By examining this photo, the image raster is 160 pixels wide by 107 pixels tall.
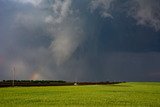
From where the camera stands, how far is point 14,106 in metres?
34.6

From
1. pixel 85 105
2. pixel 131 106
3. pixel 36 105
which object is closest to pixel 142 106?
pixel 131 106

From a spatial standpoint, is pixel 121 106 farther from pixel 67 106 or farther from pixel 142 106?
pixel 67 106

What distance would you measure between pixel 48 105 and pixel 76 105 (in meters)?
2.82

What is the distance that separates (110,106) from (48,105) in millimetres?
6175

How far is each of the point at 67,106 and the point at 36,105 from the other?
328 centimetres

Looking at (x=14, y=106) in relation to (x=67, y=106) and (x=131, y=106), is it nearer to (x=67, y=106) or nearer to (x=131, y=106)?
(x=67, y=106)

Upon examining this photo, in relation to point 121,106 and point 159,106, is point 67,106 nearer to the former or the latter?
point 121,106

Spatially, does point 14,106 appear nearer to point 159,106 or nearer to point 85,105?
point 85,105

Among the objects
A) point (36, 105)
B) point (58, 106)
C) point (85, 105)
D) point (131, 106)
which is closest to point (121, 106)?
point (131, 106)

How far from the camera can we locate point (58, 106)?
34812 millimetres

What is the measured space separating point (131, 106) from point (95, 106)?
3724 mm

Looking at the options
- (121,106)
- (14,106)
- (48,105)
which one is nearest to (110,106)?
(121,106)

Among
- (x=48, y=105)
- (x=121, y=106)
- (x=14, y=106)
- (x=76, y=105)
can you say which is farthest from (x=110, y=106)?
(x=14, y=106)

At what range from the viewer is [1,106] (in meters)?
34.3
